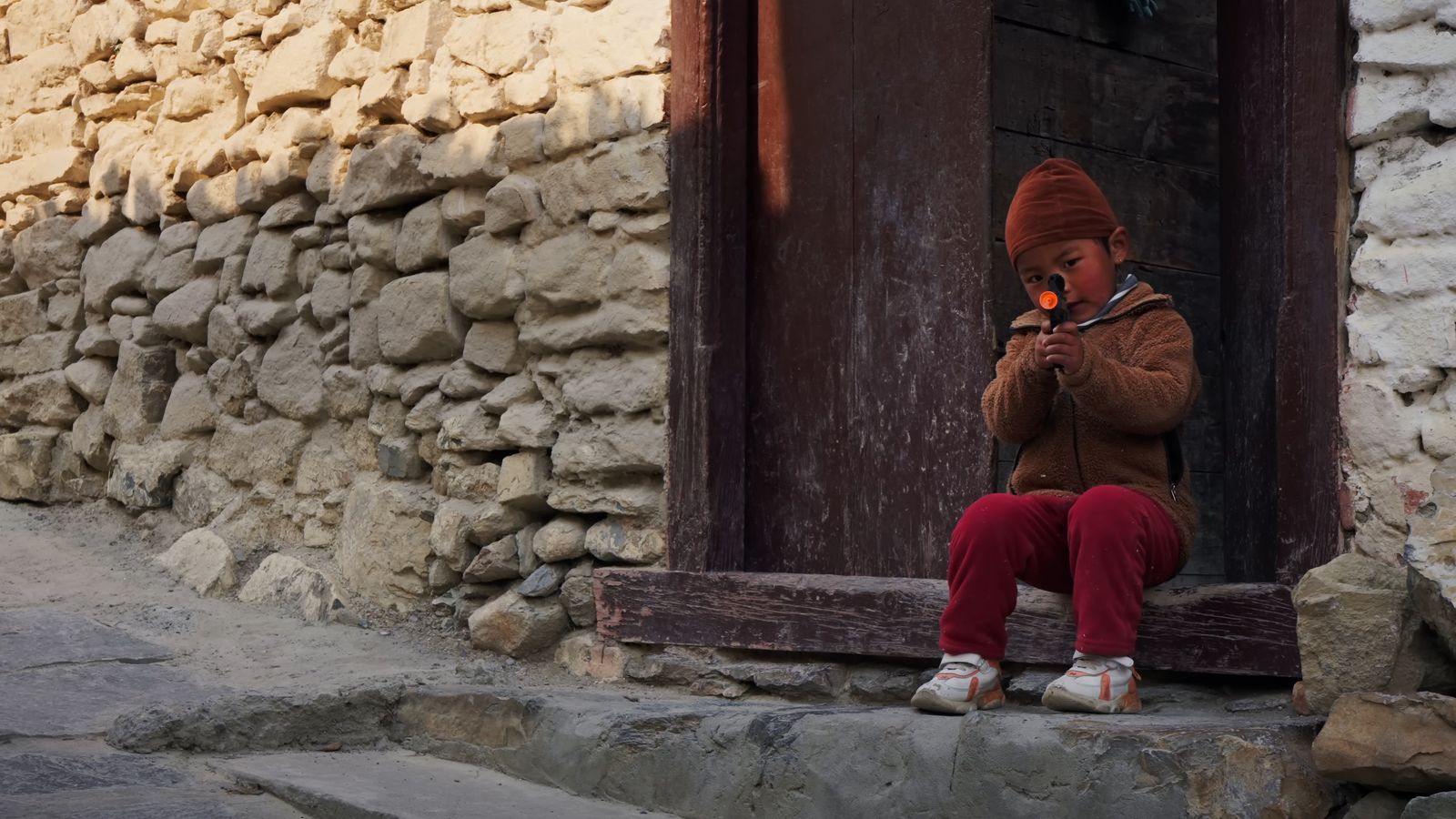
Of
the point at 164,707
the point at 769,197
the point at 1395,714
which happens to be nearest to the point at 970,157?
the point at 769,197

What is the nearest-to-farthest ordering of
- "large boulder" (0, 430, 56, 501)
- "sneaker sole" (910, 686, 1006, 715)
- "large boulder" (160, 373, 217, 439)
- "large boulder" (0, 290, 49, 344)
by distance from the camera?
"sneaker sole" (910, 686, 1006, 715) → "large boulder" (160, 373, 217, 439) → "large boulder" (0, 430, 56, 501) → "large boulder" (0, 290, 49, 344)

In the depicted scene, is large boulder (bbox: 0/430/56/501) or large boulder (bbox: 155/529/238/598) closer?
large boulder (bbox: 155/529/238/598)

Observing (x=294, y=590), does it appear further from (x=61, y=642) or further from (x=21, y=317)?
(x=21, y=317)

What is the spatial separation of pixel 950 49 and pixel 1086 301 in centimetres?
92

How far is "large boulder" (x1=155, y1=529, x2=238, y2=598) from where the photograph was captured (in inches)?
175

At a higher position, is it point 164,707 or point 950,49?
point 950,49

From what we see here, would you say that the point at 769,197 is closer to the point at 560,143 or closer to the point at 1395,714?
the point at 560,143

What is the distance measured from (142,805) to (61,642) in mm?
1407

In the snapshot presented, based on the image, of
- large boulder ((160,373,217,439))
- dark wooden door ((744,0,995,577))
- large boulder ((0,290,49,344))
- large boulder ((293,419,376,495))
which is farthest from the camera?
large boulder ((0,290,49,344))

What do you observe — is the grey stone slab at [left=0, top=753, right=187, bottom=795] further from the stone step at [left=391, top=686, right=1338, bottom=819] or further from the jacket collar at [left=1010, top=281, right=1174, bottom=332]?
the jacket collar at [left=1010, top=281, right=1174, bottom=332]

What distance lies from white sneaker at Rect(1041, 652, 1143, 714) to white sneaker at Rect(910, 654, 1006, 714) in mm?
138

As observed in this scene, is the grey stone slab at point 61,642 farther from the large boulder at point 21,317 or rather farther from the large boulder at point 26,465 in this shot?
the large boulder at point 21,317

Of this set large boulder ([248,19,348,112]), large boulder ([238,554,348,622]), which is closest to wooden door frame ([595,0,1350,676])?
large boulder ([238,554,348,622])

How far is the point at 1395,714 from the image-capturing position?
81.9 inches
